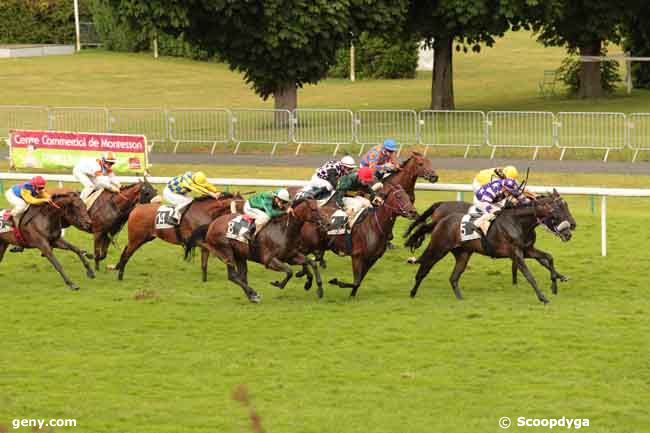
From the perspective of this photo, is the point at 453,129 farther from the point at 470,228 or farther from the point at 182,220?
the point at 470,228

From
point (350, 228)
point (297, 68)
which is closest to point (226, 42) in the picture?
point (297, 68)

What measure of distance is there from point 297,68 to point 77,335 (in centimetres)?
2000

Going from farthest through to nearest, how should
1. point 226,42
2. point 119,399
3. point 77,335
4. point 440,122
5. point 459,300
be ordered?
point 226,42 → point 440,122 → point 459,300 → point 77,335 → point 119,399

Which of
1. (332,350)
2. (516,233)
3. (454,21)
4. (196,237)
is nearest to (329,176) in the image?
(196,237)

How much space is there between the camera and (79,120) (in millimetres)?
32344

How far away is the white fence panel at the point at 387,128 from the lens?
29797 mm

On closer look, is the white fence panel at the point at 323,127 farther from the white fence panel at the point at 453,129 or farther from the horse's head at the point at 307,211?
the horse's head at the point at 307,211

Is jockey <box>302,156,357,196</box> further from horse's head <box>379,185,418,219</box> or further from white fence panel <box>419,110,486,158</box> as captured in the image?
white fence panel <box>419,110,486,158</box>

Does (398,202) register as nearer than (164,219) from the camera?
Yes

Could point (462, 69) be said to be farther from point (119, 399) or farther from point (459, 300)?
point (119, 399)

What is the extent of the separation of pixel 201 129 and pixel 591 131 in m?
9.24

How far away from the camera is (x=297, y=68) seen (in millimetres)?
33594

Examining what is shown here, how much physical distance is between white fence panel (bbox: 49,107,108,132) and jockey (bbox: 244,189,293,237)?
16694mm

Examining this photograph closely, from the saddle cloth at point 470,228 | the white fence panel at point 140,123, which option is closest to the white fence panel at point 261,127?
the white fence panel at point 140,123
